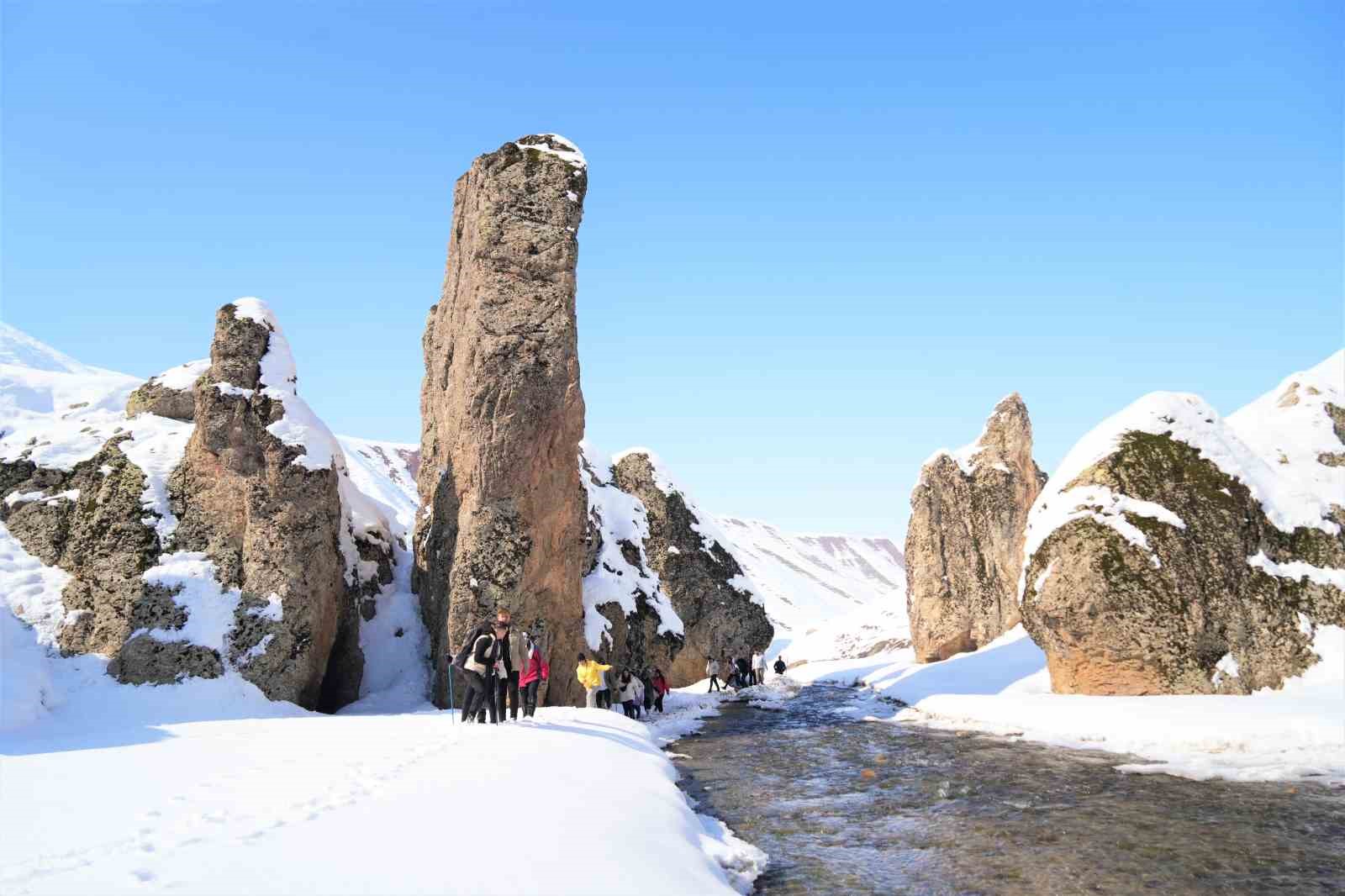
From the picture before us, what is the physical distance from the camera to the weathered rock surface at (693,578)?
47.5 meters

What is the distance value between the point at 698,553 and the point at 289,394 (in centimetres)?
2784

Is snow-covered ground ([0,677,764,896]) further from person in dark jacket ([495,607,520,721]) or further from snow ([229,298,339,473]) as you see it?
snow ([229,298,339,473])

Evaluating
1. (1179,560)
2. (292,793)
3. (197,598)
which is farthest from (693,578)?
(292,793)

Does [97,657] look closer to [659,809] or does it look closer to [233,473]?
[233,473]

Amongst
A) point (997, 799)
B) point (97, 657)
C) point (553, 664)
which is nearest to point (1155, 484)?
point (997, 799)

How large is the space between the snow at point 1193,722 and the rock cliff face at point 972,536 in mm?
16195

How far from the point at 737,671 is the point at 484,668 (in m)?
28.8

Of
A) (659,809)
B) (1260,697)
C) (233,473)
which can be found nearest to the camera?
(659,809)

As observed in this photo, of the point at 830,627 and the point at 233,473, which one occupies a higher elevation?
the point at 233,473

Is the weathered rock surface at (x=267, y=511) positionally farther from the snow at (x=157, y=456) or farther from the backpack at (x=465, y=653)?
the backpack at (x=465, y=653)

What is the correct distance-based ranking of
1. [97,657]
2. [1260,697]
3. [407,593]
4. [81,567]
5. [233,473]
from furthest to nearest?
[407,593] → [233,473] → [81,567] → [97,657] → [1260,697]

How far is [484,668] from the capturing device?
55.4 ft

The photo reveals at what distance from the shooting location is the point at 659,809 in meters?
10.9

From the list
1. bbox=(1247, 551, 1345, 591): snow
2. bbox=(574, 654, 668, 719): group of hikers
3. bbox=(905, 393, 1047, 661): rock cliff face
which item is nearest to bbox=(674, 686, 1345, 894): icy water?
bbox=(574, 654, 668, 719): group of hikers
